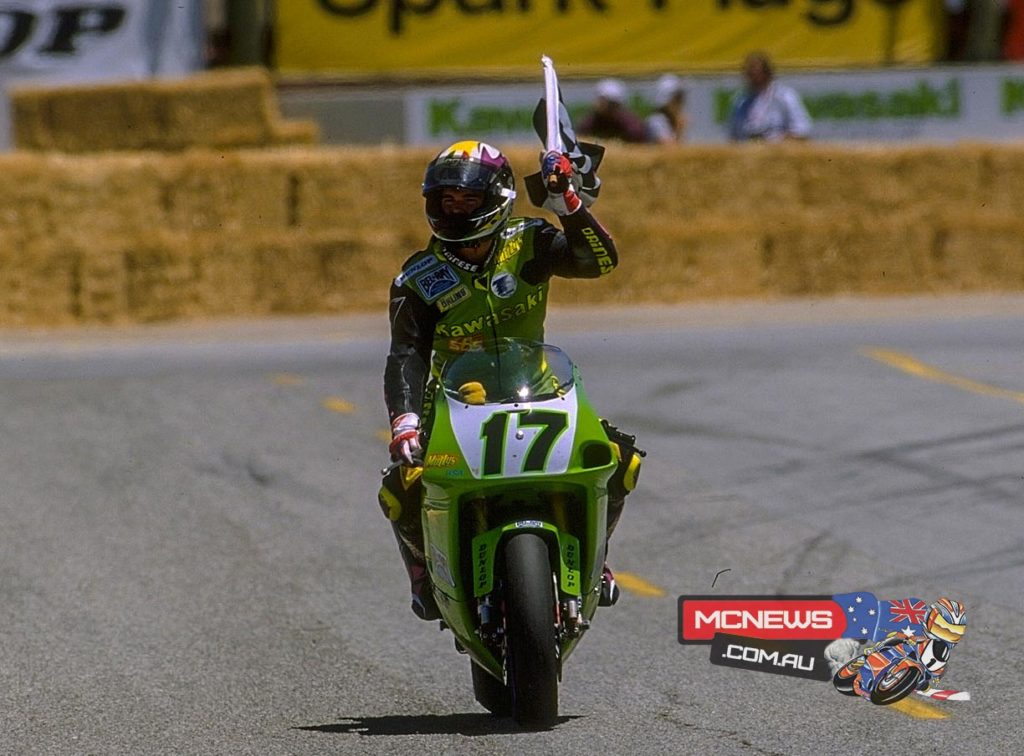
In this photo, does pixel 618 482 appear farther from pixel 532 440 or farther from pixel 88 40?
pixel 88 40

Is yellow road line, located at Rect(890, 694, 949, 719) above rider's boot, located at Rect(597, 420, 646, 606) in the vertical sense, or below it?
below

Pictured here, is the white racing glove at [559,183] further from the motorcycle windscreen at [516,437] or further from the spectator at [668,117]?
the spectator at [668,117]

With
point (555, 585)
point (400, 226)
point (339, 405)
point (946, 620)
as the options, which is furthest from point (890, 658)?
point (400, 226)

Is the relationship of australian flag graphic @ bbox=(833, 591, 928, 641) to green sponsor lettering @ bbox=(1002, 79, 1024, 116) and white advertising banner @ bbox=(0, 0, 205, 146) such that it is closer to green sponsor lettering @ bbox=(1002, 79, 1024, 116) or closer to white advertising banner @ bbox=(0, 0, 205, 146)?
white advertising banner @ bbox=(0, 0, 205, 146)

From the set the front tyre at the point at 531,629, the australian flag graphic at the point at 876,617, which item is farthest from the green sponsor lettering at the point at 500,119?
the front tyre at the point at 531,629

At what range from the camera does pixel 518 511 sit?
19.6 feet

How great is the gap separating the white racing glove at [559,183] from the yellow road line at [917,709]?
1818mm

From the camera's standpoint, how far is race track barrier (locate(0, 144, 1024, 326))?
55.2ft

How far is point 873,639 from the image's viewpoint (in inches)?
262

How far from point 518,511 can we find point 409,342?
2.79 ft

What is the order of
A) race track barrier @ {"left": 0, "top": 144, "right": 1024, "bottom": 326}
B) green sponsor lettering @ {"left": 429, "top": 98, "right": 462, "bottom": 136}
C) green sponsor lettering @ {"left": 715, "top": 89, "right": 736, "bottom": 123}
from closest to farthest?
race track barrier @ {"left": 0, "top": 144, "right": 1024, "bottom": 326}, green sponsor lettering @ {"left": 429, "top": 98, "right": 462, "bottom": 136}, green sponsor lettering @ {"left": 715, "top": 89, "right": 736, "bottom": 123}

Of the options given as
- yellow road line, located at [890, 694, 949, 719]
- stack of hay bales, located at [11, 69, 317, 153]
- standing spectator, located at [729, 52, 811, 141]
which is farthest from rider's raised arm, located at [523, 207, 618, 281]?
stack of hay bales, located at [11, 69, 317, 153]

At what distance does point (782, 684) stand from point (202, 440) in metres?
5.66

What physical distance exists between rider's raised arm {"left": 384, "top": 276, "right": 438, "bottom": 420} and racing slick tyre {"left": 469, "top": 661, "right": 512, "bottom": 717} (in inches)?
33.5
